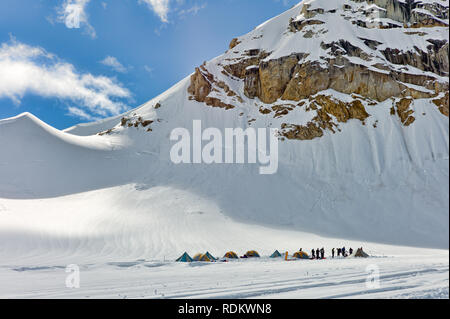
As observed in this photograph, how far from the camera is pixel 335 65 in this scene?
36.3 meters

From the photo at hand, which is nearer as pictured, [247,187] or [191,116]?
[247,187]

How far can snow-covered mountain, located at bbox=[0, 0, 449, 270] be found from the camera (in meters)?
19.0

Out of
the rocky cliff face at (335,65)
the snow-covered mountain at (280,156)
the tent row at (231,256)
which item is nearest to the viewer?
the tent row at (231,256)

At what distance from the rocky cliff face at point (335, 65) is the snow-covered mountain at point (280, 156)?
17 cm

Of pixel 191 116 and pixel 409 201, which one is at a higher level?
pixel 191 116

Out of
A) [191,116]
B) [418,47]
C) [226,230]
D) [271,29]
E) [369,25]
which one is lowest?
[226,230]

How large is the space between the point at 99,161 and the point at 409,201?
3044cm

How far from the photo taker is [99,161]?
32656mm

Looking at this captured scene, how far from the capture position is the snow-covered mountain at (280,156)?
1898cm

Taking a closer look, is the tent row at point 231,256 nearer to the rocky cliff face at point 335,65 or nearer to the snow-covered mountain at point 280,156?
the snow-covered mountain at point 280,156

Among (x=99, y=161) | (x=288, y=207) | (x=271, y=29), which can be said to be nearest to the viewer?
(x=288, y=207)

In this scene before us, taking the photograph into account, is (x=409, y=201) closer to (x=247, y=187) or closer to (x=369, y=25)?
(x=247, y=187)

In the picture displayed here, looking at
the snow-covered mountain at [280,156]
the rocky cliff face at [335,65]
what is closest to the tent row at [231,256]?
the snow-covered mountain at [280,156]
